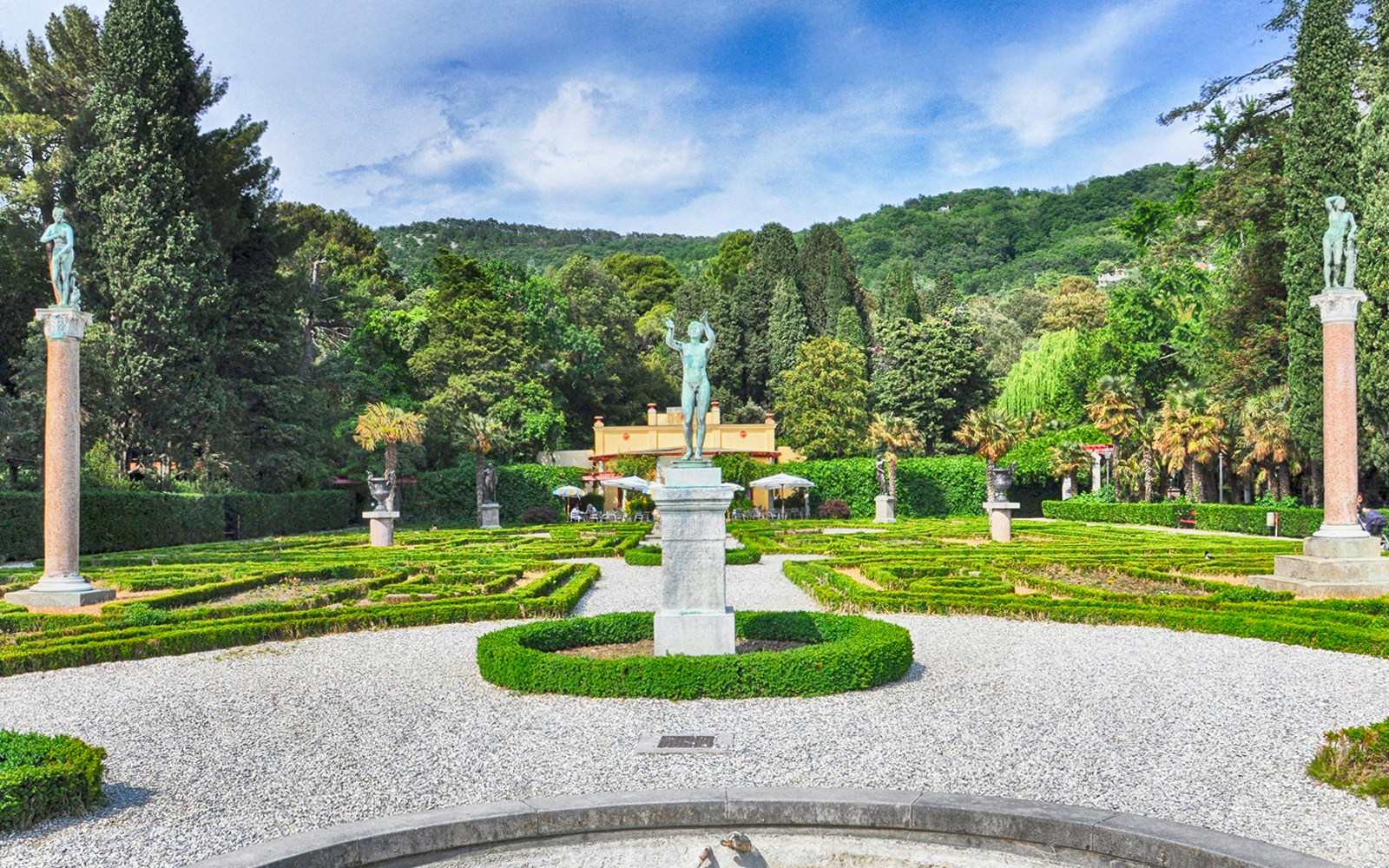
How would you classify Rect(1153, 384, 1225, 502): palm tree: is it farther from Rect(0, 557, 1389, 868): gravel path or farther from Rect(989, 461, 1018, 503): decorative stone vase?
Rect(0, 557, 1389, 868): gravel path

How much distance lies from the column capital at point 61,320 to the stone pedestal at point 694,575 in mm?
11135

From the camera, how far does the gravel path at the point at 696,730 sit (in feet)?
19.9

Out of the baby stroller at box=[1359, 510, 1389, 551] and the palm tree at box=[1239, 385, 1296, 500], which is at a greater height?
the palm tree at box=[1239, 385, 1296, 500]

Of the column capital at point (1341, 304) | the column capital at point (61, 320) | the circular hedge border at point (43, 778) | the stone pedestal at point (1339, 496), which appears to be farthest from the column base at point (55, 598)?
the column capital at point (1341, 304)

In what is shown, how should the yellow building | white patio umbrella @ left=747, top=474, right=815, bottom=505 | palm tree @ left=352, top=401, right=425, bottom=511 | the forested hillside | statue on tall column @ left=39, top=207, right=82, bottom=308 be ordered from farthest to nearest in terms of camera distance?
1. the forested hillside
2. the yellow building
3. white patio umbrella @ left=747, top=474, right=815, bottom=505
4. palm tree @ left=352, top=401, right=425, bottom=511
5. statue on tall column @ left=39, top=207, right=82, bottom=308

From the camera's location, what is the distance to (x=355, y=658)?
456 inches

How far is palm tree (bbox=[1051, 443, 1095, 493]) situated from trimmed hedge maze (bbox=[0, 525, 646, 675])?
2652 cm

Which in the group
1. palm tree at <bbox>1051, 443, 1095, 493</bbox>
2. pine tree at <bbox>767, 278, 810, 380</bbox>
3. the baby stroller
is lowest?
the baby stroller

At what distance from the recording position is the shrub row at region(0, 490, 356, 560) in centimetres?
2436

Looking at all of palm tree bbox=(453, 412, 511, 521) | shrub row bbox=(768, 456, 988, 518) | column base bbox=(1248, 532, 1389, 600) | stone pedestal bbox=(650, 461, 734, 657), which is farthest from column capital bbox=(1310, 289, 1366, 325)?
palm tree bbox=(453, 412, 511, 521)

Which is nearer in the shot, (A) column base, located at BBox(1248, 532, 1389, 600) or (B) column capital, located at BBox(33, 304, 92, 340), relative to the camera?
(A) column base, located at BBox(1248, 532, 1389, 600)

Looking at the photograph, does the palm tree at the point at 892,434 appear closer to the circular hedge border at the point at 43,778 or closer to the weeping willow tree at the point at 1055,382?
the weeping willow tree at the point at 1055,382

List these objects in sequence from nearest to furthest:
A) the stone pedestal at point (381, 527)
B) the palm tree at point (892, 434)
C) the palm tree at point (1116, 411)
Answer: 1. the stone pedestal at point (381, 527)
2. the palm tree at point (1116, 411)
3. the palm tree at point (892, 434)

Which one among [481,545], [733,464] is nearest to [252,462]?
[481,545]
